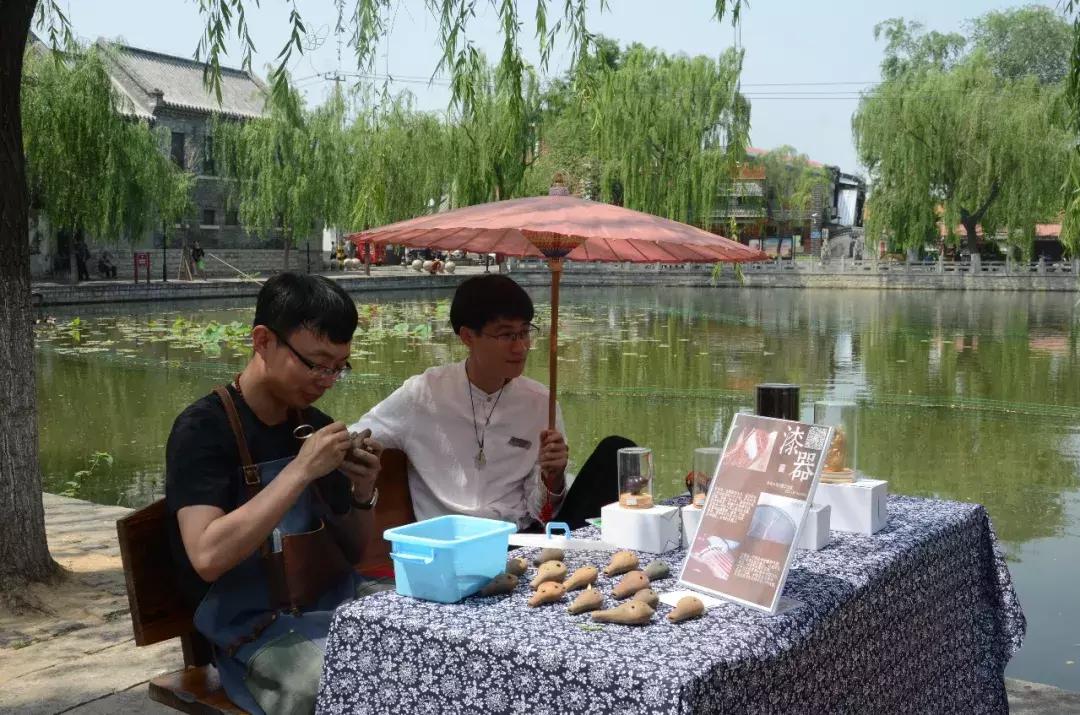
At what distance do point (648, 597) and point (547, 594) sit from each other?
170 millimetres

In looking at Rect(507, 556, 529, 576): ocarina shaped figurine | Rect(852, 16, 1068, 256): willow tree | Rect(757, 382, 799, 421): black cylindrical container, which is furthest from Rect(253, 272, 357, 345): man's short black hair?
Rect(852, 16, 1068, 256): willow tree

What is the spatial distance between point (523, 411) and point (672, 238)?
0.68 meters

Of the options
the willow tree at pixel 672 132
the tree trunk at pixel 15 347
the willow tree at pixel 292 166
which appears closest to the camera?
the tree trunk at pixel 15 347

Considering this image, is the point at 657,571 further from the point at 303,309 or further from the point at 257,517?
→ the point at 303,309

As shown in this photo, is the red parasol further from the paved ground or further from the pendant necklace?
the paved ground

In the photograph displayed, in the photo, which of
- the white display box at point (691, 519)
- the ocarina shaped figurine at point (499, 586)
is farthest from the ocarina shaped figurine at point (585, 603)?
the white display box at point (691, 519)

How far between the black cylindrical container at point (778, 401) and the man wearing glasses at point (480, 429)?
82cm

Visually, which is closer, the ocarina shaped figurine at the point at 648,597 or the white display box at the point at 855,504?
the ocarina shaped figurine at the point at 648,597

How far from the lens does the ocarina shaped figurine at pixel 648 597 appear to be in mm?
1795

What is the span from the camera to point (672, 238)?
2988 millimetres

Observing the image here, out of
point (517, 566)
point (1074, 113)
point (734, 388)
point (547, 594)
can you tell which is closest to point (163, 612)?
point (517, 566)

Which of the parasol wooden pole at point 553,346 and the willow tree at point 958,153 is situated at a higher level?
the willow tree at point 958,153

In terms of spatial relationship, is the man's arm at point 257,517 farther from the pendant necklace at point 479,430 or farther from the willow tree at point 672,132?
the willow tree at point 672,132

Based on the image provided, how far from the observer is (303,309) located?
217 centimetres
